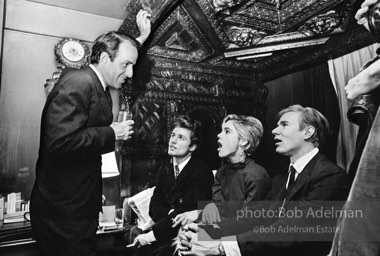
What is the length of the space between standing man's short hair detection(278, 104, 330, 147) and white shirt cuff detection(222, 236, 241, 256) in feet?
1.91

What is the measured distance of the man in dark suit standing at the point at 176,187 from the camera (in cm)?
171

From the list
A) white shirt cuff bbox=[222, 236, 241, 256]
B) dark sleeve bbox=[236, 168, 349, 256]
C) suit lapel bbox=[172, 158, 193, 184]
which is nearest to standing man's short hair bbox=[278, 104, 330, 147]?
dark sleeve bbox=[236, 168, 349, 256]

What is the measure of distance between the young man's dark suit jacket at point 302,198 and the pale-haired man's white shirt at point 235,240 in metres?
0.02

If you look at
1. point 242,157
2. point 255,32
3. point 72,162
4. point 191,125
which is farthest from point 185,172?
point 255,32

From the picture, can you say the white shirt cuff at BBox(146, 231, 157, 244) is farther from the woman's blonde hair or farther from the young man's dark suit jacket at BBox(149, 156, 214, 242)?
the woman's blonde hair

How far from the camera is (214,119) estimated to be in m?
1.73

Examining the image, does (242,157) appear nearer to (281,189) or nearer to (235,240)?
(281,189)

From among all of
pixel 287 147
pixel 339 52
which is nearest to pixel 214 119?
pixel 287 147

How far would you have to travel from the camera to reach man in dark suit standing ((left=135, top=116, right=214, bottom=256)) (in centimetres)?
171

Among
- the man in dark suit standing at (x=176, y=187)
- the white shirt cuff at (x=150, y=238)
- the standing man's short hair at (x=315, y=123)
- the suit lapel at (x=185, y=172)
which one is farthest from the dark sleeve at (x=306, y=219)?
the white shirt cuff at (x=150, y=238)

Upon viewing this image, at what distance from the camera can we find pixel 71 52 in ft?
7.88

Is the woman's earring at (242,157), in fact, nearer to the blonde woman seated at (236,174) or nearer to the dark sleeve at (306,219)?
the blonde woman seated at (236,174)

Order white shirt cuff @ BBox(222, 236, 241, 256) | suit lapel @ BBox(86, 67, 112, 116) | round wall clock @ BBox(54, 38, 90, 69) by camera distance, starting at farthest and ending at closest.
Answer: round wall clock @ BBox(54, 38, 90, 69), suit lapel @ BBox(86, 67, 112, 116), white shirt cuff @ BBox(222, 236, 241, 256)

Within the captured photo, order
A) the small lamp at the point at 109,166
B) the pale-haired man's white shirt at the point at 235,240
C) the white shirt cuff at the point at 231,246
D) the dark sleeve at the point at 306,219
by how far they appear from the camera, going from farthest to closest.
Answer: the small lamp at the point at 109,166
the white shirt cuff at the point at 231,246
the pale-haired man's white shirt at the point at 235,240
the dark sleeve at the point at 306,219
